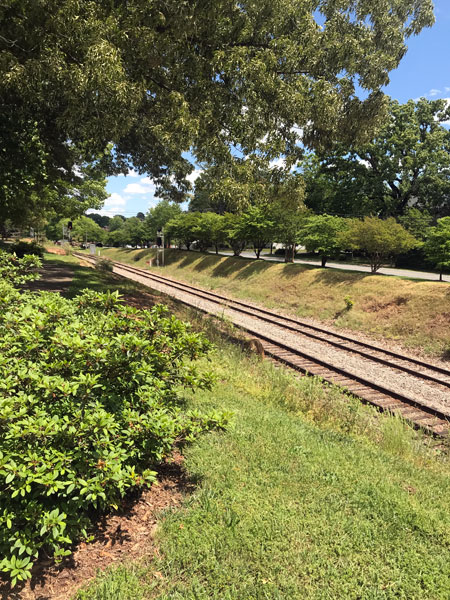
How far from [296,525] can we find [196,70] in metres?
11.9

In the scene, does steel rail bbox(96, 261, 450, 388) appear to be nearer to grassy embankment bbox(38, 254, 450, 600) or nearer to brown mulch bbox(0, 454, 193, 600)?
grassy embankment bbox(38, 254, 450, 600)

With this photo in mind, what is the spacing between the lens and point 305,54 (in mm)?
10898

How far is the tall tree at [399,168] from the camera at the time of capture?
33.4 meters

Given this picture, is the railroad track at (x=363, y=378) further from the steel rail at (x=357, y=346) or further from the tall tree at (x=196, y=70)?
the tall tree at (x=196, y=70)

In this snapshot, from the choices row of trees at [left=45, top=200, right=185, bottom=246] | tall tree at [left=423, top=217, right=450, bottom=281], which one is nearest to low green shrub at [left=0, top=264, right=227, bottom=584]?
tall tree at [left=423, top=217, right=450, bottom=281]

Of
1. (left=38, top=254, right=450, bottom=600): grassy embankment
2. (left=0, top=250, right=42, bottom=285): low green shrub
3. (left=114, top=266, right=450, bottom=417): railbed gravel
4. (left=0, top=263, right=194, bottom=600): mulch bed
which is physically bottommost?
(left=114, top=266, right=450, bottom=417): railbed gravel

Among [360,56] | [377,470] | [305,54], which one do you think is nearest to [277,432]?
[377,470]

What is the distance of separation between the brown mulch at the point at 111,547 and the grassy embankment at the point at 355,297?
42.4ft

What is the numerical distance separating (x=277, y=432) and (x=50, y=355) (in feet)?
10.5

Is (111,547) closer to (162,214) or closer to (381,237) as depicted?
(381,237)

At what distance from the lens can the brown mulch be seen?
255 cm

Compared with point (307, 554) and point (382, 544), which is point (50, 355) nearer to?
point (307, 554)

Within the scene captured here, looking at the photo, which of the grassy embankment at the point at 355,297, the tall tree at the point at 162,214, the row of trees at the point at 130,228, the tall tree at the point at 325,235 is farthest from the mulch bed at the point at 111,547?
the tall tree at the point at 162,214

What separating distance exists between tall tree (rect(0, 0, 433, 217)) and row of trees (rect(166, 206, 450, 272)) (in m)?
3.57
